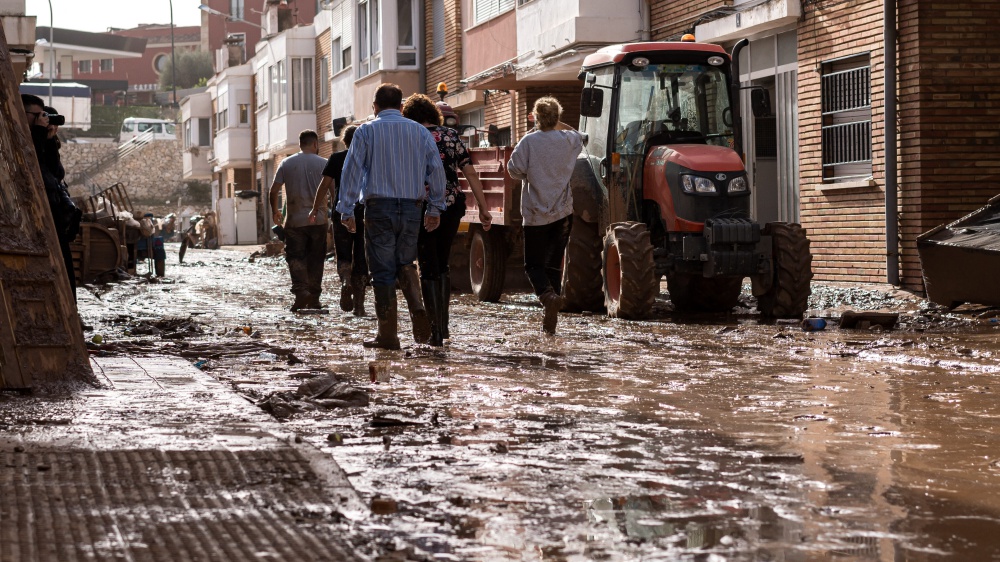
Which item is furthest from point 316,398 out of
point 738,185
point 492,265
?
point 492,265

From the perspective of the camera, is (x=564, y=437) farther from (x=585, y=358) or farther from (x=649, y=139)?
(x=649, y=139)

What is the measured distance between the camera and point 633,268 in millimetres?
13125

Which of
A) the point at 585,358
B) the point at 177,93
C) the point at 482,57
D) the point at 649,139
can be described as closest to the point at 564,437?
the point at 585,358

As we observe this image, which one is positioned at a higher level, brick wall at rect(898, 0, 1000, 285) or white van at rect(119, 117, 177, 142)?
white van at rect(119, 117, 177, 142)

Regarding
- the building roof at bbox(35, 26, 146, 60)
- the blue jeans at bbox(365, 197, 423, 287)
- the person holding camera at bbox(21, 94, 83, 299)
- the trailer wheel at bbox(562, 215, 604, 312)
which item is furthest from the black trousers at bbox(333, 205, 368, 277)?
the building roof at bbox(35, 26, 146, 60)

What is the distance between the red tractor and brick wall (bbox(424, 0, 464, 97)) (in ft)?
58.3

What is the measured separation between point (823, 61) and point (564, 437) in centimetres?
1293

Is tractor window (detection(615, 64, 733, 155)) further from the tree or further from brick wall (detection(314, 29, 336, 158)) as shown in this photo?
the tree

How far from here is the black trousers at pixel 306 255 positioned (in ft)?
49.4

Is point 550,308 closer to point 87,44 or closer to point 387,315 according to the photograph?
point 387,315

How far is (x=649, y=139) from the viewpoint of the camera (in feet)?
46.1

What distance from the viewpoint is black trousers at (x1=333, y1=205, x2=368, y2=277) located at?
13391mm

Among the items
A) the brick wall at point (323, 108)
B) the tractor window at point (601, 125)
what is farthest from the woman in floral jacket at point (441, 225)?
the brick wall at point (323, 108)

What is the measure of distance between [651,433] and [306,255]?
30.1ft
